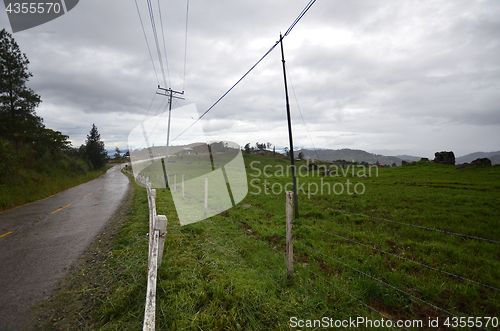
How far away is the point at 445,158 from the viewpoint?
1358 inches

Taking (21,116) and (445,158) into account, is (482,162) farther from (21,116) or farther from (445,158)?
(21,116)

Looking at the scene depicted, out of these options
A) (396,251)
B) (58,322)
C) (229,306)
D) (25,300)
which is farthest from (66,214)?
(396,251)

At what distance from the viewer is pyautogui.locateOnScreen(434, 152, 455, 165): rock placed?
3384 cm

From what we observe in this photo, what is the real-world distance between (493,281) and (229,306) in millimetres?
4913

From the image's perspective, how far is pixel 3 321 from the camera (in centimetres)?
301

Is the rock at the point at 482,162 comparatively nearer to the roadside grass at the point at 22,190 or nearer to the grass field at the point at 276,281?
the grass field at the point at 276,281

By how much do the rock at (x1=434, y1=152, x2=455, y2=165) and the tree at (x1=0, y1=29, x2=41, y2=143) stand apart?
5673cm

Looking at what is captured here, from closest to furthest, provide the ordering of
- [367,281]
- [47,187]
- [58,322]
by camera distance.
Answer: [58,322]
[367,281]
[47,187]

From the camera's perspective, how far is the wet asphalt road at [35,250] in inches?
137

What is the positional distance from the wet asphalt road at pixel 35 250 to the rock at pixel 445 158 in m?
44.8

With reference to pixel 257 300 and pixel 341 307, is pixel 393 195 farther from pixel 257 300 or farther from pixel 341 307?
pixel 257 300

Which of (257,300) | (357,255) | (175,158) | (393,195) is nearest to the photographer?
(257,300)

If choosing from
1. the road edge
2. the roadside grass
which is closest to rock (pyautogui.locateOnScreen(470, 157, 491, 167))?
the road edge

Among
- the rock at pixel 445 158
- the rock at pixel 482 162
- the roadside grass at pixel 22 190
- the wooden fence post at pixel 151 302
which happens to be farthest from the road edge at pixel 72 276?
the rock at pixel 445 158
